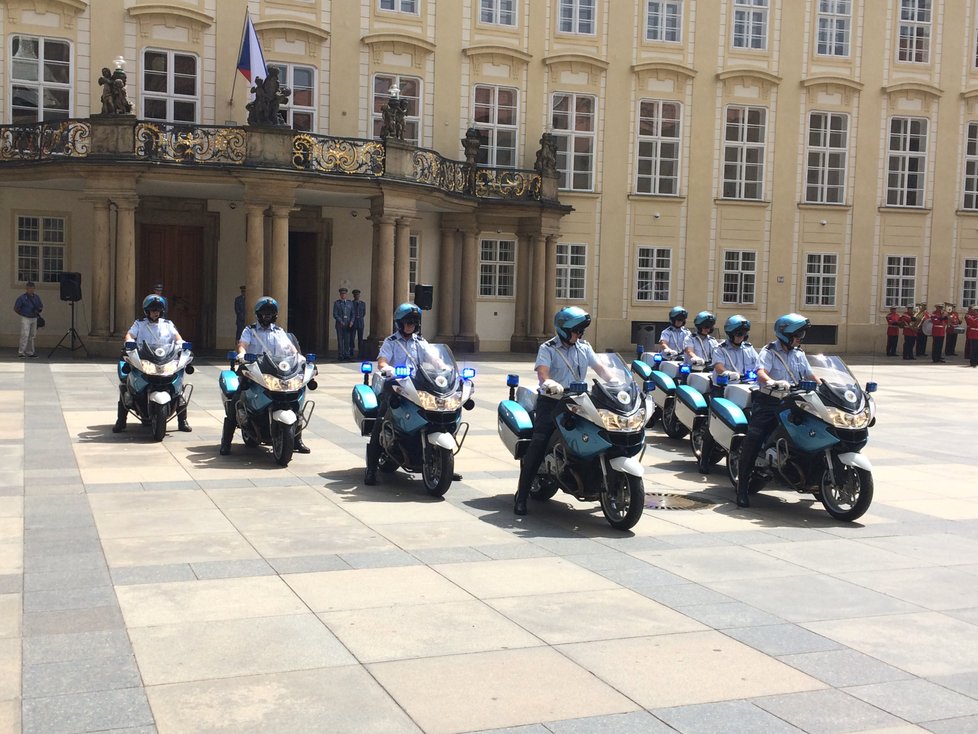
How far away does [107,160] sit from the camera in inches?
993

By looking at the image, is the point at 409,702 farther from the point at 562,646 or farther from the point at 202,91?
the point at 202,91

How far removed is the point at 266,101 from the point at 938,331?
2117 centimetres

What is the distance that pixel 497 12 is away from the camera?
32250 millimetres

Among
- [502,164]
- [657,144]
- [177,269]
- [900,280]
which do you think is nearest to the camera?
[177,269]

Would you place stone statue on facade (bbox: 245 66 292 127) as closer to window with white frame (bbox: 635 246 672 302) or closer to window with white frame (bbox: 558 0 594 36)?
window with white frame (bbox: 558 0 594 36)

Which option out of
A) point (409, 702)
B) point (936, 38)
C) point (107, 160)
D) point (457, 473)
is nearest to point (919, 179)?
point (936, 38)

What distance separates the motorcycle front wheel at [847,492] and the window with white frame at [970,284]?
30.4 metres

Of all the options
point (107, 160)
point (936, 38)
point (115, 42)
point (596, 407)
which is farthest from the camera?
point (936, 38)

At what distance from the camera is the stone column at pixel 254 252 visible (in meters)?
25.9

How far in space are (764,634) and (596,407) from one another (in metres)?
3.14

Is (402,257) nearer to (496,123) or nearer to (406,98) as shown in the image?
(406,98)

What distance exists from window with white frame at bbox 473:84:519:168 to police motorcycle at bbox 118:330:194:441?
19348 mm

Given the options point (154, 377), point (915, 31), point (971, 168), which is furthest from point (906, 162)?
point (154, 377)

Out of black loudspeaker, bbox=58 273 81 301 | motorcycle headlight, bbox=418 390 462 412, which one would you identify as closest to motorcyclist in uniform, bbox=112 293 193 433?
motorcycle headlight, bbox=418 390 462 412
